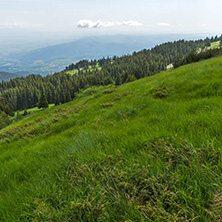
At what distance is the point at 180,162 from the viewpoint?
2041 mm

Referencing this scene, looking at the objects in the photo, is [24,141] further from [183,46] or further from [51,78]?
[183,46]

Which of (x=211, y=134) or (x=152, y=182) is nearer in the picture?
(x=152, y=182)

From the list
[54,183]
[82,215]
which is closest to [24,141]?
[54,183]

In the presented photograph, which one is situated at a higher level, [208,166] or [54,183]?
[208,166]

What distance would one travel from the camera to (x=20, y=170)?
392 cm

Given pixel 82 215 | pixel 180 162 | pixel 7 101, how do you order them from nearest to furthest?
pixel 82 215 → pixel 180 162 → pixel 7 101

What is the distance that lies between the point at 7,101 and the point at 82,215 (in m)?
157

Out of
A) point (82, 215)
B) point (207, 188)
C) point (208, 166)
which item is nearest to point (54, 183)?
point (82, 215)

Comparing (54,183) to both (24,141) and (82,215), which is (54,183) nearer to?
(82,215)

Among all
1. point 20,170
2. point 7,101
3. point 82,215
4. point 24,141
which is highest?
point 82,215

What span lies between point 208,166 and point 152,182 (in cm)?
79

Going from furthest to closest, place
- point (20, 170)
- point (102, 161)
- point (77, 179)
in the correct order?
point (20, 170), point (102, 161), point (77, 179)

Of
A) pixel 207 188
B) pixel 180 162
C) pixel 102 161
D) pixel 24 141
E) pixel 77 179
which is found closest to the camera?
pixel 207 188

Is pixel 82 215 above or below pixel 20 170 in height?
above
